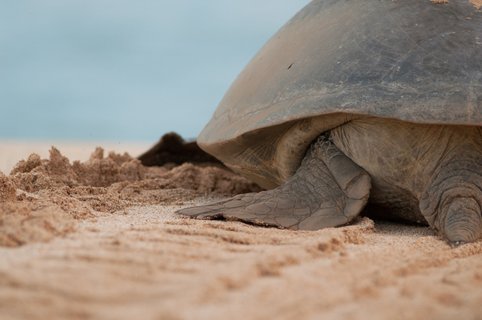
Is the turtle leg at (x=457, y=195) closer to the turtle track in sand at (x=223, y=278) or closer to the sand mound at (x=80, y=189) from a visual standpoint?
the turtle track in sand at (x=223, y=278)

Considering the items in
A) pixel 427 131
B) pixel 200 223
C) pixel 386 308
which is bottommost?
pixel 386 308

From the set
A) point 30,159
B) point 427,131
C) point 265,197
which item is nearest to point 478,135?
point 427,131

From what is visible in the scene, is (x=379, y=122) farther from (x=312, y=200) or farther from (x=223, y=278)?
(x=223, y=278)

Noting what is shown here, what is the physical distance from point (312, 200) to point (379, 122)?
42cm

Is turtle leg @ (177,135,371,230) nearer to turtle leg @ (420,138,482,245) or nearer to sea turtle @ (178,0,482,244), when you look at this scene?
sea turtle @ (178,0,482,244)

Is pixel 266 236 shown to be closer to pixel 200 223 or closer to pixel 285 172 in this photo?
pixel 200 223

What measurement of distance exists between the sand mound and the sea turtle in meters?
0.62

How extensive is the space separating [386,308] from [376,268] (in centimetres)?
34

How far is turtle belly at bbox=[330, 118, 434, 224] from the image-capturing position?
99.1 inches

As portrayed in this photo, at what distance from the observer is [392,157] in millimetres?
2568

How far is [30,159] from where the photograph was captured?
3.72m

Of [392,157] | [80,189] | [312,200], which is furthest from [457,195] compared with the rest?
[80,189]

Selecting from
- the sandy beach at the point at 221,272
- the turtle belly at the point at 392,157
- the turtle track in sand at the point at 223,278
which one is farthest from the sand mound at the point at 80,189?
the turtle belly at the point at 392,157

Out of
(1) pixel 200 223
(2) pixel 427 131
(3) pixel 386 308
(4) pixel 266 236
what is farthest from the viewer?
(2) pixel 427 131
